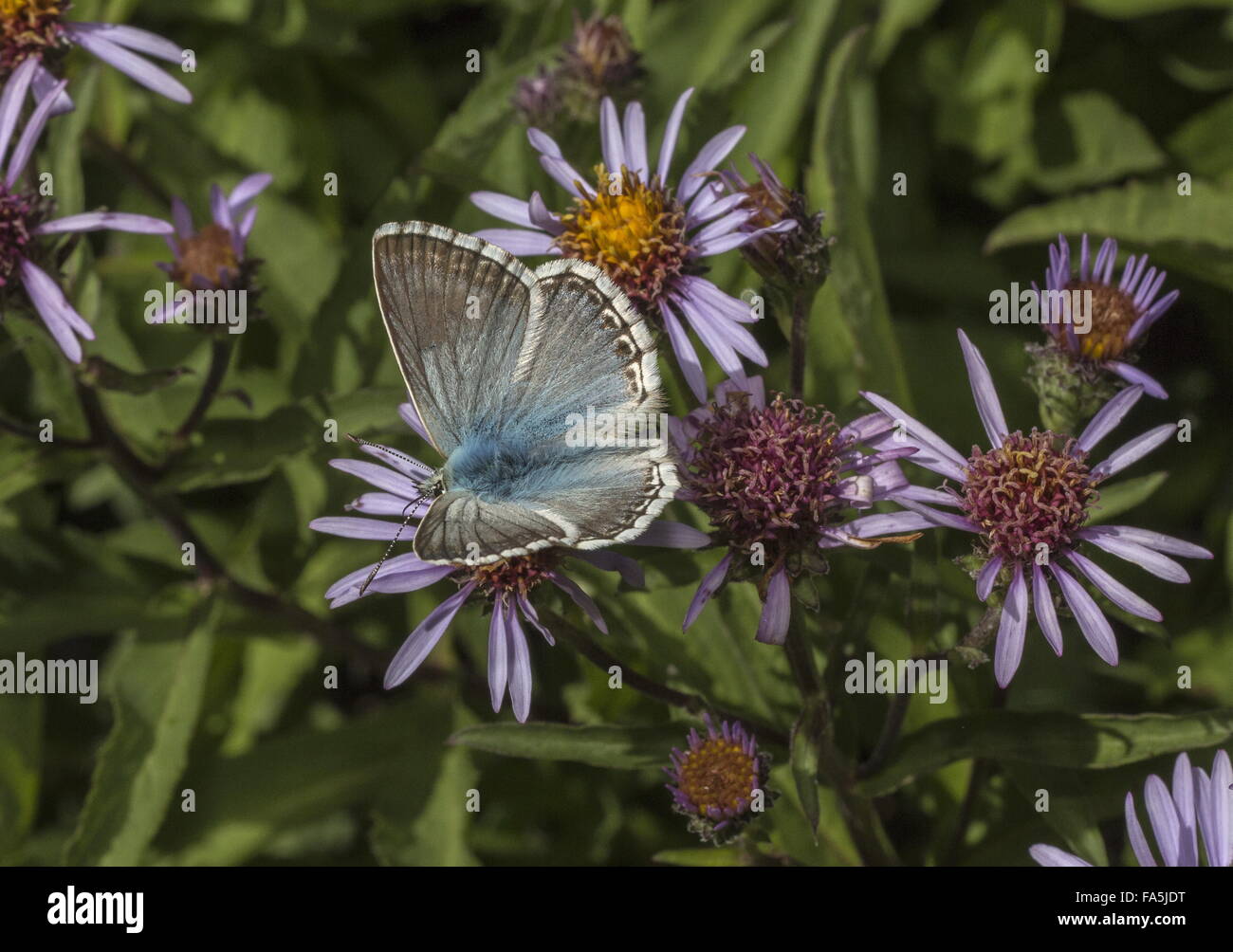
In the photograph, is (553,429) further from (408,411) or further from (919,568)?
(919,568)

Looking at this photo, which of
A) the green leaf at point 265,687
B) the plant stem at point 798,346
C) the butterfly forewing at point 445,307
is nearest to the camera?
the butterfly forewing at point 445,307

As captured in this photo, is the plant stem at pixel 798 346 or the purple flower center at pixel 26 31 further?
the purple flower center at pixel 26 31

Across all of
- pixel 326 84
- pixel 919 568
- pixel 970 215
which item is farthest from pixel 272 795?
pixel 970 215

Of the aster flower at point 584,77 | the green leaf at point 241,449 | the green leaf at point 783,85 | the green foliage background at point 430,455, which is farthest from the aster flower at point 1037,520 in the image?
the green leaf at point 241,449

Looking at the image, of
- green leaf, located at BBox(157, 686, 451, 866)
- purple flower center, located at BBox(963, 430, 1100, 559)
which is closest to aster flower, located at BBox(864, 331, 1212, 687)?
purple flower center, located at BBox(963, 430, 1100, 559)

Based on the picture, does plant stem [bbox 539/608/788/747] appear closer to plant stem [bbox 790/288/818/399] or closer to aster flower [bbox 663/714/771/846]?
aster flower [bbox 663/714/771/846]

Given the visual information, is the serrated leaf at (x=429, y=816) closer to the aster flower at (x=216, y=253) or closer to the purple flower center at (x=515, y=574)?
the purple flower center at (x=515, y=574)

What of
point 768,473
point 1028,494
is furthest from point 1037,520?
point 768,473
